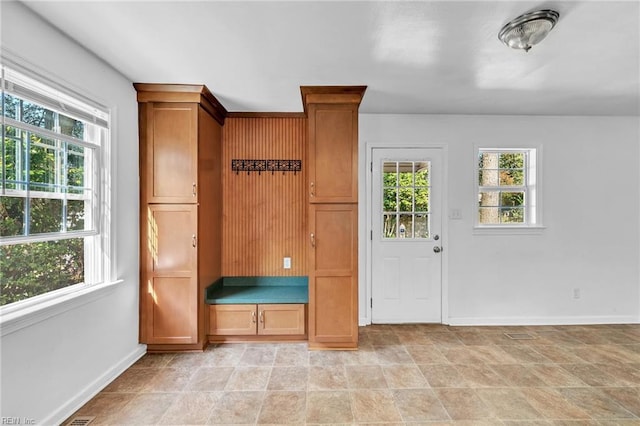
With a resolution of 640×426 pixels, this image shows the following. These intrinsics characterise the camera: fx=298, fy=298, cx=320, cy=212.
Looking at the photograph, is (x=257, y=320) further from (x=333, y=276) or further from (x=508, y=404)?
(x=508, y=404)

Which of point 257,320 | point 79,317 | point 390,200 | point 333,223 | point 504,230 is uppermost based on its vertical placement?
point 390,200

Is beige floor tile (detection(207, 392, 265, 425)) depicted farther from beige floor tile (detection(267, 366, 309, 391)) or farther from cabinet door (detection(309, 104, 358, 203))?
cabinet door (detection(309, 104, 358, 203))

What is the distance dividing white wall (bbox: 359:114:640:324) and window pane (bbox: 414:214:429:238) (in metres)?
0.22

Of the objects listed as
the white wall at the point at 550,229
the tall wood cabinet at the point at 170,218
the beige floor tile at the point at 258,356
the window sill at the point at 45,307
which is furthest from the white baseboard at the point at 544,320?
the window sill at the point at 45,307

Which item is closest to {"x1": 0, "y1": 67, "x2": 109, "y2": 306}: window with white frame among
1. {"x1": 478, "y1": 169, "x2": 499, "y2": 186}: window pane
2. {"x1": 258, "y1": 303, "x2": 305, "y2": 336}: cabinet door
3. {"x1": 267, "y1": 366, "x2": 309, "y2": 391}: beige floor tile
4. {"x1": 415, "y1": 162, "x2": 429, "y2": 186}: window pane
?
{"x1": 258, "y1": 303, "x2": 305, "y2": 336}: cabinet door

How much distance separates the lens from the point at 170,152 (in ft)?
8.85

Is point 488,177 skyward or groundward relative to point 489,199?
skyward

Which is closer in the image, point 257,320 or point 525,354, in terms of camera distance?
point 525,354

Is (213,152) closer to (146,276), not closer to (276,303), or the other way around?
(146,276)

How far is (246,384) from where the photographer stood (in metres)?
2.27

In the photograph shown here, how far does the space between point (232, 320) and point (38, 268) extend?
5.19 feet

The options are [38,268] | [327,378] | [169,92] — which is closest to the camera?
[38,268]

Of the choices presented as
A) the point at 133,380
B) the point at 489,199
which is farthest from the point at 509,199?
the point at 133,380

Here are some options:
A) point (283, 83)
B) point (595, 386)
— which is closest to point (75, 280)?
point (283, 83)
